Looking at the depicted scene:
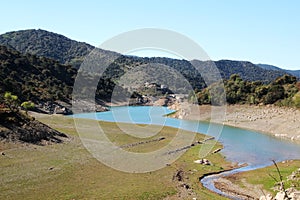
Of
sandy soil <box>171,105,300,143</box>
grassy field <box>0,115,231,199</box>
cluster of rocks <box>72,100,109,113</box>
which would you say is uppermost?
sandy soil <box>171,105,300,143</box>

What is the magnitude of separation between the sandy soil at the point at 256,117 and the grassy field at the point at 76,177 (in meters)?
36.9

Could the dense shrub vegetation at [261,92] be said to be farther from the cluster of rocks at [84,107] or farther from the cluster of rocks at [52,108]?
the cluster of rocks at [52,108]

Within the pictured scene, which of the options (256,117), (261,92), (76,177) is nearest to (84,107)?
(261,92)

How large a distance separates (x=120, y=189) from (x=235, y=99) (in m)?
84.1

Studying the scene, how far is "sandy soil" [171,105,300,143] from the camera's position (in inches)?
2874

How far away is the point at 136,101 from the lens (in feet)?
566

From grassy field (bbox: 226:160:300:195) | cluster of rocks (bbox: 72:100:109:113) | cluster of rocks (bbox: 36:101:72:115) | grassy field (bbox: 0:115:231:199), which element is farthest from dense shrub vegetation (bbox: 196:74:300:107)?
grassy field (bbox: 0:115:231:199)

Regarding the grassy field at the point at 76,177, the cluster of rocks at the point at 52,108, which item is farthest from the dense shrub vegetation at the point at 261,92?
the grassy field at the point at 76,177

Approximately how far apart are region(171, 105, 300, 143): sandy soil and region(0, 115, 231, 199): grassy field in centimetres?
3686

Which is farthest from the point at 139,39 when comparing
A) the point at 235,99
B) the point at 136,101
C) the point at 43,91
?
the point at 136,101

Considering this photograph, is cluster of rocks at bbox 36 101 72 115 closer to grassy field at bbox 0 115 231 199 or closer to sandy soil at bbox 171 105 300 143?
sandy soil at bbox 171 105 300 143

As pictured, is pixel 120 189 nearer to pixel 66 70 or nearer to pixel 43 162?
pixel 43 162

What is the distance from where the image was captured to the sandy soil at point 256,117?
7301cm

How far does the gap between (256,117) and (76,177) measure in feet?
221
